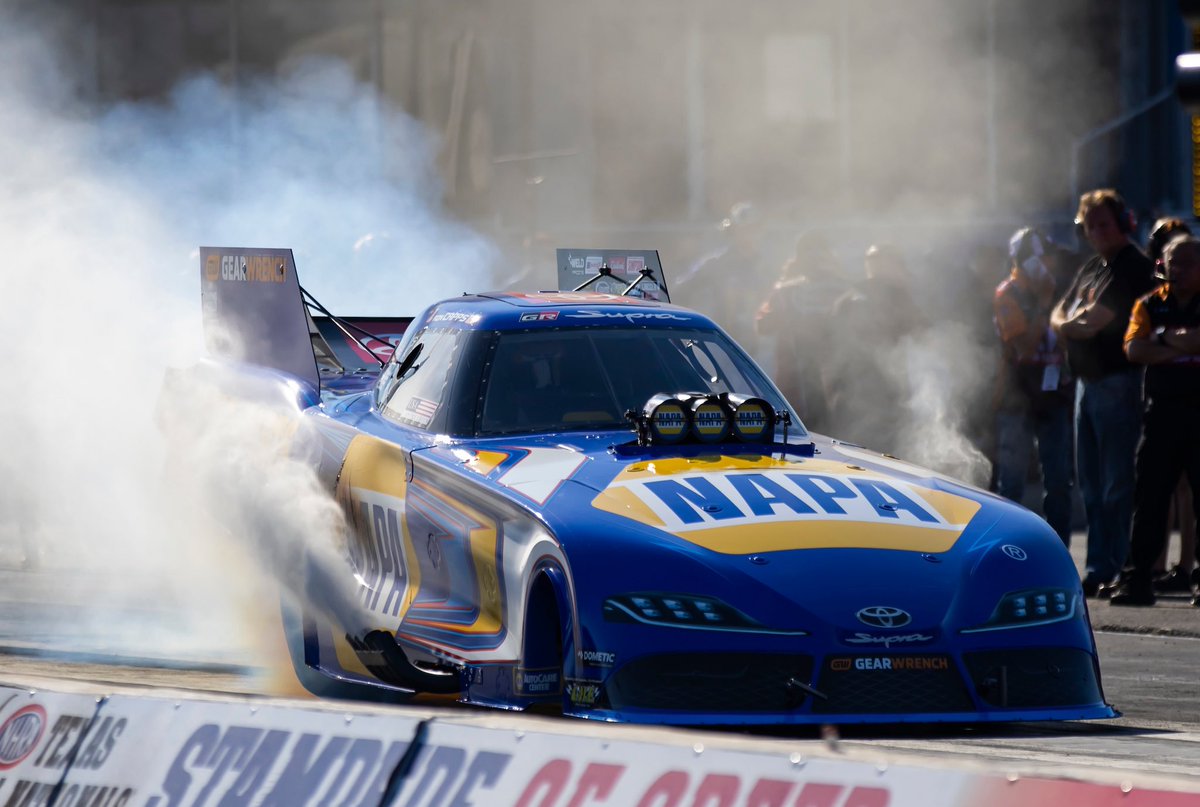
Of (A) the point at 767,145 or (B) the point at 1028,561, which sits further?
(A) the point at 767,145

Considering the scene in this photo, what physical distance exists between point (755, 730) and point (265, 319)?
3735 mm

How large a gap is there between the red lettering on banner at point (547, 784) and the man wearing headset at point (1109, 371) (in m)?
7.02

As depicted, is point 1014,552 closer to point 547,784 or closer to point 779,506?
point 779,506

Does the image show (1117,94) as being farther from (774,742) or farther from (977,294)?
(774,742)

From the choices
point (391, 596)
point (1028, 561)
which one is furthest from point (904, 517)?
point (391, 596)

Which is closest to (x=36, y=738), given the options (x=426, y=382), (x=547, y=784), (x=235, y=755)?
(x=235, y=755)

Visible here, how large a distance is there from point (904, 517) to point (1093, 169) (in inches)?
476

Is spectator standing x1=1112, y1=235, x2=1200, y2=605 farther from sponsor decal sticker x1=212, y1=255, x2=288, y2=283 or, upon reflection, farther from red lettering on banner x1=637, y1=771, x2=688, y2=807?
red lettering on banner x1=637, y1=771, x2=688, y2=807

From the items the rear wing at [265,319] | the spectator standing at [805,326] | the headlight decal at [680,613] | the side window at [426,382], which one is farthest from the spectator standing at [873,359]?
the headlight decal at [680,613]

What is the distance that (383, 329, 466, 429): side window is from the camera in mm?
6644

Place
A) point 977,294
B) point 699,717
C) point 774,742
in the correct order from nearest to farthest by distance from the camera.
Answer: point 774,742 < point 699,717 < point 977,294

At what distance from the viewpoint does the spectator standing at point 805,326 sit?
1174 cm

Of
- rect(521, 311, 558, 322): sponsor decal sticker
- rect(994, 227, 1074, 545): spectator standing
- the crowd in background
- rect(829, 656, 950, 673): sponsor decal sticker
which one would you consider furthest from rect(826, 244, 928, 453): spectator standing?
rect(829, 656, 950, 673): sponsor decal sticker

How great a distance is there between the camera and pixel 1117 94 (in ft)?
58.6
